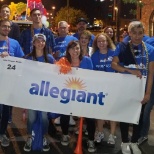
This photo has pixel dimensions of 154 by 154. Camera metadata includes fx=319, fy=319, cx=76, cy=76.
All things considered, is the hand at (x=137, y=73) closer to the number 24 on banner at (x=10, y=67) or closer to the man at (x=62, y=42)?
the number 24 on banner at (x=10, y=67)

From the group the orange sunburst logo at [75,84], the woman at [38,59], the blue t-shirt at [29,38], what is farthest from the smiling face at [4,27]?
the orange sunburst logo at [75,84]

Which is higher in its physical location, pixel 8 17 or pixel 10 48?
pixel 8 17

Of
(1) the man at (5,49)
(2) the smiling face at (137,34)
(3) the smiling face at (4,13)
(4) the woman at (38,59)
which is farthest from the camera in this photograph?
(3) the smiling face at (4,13)

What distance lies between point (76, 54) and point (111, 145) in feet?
5.06

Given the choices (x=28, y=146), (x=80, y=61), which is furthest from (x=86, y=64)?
(x=28, y=146)

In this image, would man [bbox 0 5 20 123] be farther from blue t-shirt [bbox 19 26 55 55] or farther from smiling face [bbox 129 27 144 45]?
smiling face [bbox 129 27 144 45]

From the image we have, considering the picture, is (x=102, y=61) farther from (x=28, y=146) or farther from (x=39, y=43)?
(x=28, y=146)

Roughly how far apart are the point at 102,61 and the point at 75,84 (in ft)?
2.50

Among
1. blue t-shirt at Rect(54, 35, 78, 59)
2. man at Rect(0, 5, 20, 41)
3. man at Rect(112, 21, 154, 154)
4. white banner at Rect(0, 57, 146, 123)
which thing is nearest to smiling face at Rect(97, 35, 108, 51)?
man at Rect(112, 21, 154, 154)

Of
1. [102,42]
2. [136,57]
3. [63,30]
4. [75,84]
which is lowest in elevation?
[75,84]

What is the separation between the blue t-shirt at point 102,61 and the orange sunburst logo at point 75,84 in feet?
2.13

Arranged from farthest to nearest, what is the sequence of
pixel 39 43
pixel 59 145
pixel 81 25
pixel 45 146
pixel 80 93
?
pixel 81 25
pixel 59 145
pixel 45 146
pixel 39 43
pixel 80 93

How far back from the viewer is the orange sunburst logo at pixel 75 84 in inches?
181

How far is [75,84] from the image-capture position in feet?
15.1
